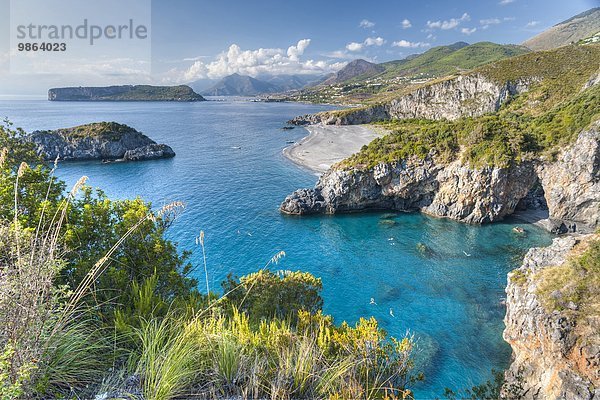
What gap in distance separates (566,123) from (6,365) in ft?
186

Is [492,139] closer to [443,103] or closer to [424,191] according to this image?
[424,191]

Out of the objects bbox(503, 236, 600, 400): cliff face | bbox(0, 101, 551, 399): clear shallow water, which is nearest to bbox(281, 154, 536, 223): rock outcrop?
bbox(0, 101, 551, 399): clear shallow water

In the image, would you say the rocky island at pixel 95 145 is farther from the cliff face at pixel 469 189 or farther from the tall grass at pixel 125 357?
the tall grass at pixel 125 357

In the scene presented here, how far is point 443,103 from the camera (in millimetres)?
117375

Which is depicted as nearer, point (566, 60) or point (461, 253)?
point (461, 253)

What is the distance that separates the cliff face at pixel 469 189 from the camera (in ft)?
126

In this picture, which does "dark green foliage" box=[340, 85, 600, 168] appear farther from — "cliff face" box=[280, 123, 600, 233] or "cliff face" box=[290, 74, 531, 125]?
"cliff face" box=[290, 74, 531, 125]

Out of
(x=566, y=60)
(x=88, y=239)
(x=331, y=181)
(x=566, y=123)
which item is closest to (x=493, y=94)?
(x=566, y=60)

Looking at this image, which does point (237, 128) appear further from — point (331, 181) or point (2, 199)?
point (2, 199)

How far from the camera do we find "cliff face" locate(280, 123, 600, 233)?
38281 millimetres

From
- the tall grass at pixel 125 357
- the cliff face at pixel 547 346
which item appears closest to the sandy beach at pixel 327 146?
the cliff face at pixel 547 346

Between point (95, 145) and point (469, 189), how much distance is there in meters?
85.8

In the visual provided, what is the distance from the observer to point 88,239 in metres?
12.1

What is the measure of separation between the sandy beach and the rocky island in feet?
115
